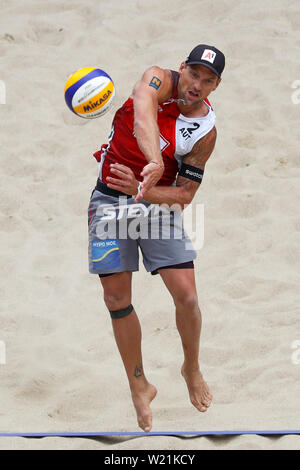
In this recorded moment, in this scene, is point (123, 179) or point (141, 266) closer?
point (123, 179)

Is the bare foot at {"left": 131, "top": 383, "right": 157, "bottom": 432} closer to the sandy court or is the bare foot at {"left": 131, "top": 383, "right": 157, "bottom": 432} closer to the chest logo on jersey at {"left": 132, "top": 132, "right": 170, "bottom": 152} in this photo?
the sandy court

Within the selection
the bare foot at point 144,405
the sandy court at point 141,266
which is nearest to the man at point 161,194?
the bare foot at point 144,405

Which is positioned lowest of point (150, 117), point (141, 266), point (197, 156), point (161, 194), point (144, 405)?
point (141, 266)

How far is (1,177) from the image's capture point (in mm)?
6688

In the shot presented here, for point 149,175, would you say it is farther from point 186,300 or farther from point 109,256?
point 186,300

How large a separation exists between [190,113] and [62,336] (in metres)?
1.97

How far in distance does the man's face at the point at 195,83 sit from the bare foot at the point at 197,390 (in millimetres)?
1438

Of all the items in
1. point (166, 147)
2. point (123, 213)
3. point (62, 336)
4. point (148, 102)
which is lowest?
Result: point (62, 336)

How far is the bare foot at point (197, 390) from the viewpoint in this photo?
4305mm

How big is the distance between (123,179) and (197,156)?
19.3 inches

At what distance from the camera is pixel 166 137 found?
4070mm

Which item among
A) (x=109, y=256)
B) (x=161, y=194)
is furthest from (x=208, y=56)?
(x=109, y=256)
